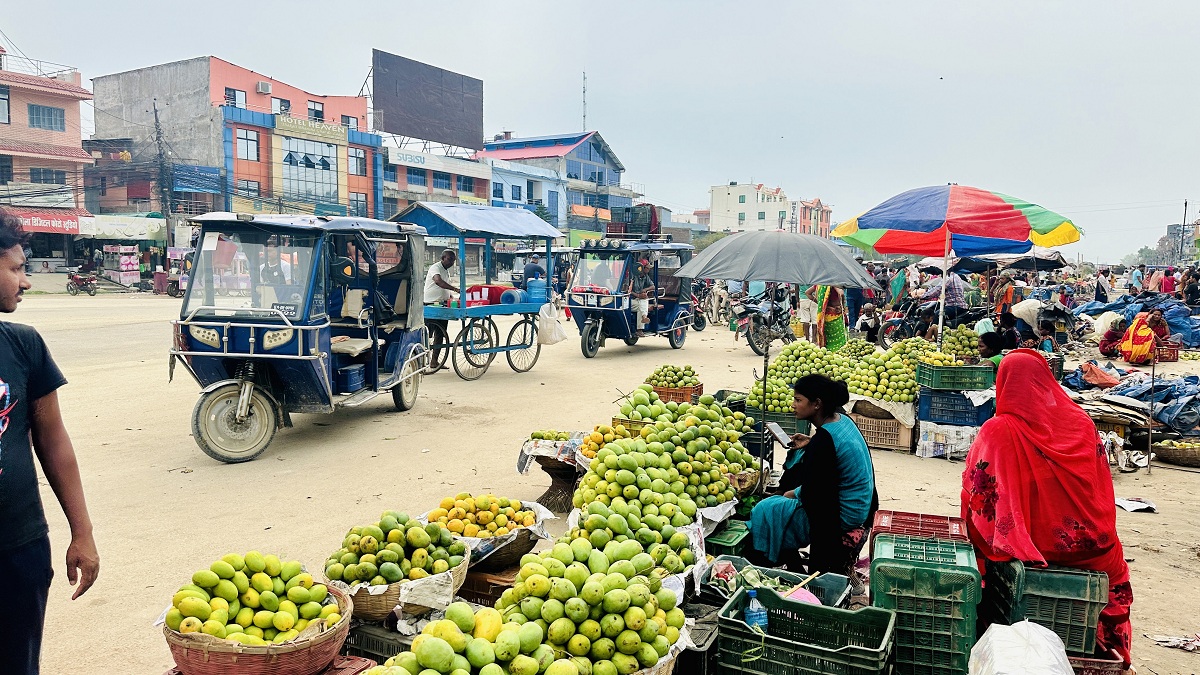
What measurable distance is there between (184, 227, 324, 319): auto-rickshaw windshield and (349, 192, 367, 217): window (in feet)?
117

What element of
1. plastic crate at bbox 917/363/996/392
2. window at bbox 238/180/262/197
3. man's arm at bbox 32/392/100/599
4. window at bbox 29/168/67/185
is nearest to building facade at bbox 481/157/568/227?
window at bbox 238/180/262/197

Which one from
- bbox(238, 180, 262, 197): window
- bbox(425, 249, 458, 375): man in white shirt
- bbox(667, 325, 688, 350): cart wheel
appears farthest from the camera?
bbox(238, 180, 262, 197): window

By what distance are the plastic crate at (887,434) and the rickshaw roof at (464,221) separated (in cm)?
577

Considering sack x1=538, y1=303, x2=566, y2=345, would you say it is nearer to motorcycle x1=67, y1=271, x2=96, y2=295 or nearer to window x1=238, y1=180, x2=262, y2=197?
motorcycle x1=67, y1=271, x2=96, y2=295

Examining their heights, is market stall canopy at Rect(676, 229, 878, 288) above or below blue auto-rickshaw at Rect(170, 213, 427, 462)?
above

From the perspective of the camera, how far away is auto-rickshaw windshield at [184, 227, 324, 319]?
23.8 feet

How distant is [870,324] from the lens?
57.7 ft

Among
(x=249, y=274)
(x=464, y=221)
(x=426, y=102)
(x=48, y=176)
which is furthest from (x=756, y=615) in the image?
(x=426, y=102)

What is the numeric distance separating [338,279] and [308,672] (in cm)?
680

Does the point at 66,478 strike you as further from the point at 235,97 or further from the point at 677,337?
the point at 235,97

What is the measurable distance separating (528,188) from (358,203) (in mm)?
13898

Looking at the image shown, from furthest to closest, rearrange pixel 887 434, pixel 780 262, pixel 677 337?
pixel 677 337, pixel 887 434, pixel 780 262

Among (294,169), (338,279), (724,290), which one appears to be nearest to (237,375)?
(338,279)

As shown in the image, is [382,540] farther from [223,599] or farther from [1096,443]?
[1096,443]
